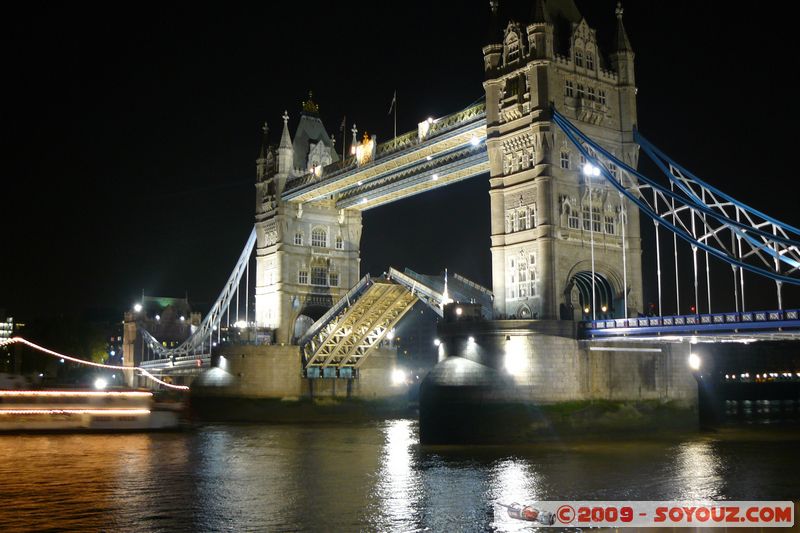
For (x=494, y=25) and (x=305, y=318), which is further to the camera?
(x=305, y=318)

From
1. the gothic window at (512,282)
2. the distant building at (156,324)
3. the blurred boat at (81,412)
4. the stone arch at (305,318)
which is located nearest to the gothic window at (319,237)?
the stone arch at (305,318)

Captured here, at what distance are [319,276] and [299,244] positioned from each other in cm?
281

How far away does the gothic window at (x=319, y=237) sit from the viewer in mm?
65562

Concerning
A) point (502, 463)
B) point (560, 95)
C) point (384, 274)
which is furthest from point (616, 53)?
point (502, 463)

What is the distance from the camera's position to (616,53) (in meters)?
44.7

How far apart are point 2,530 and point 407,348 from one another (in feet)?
286

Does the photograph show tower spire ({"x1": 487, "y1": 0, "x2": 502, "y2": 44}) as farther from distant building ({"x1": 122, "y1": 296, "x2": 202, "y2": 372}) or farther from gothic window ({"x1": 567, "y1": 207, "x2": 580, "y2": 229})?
distant building ({"x1": 122, "y1": 296, "x2": 202, "y2": 372})

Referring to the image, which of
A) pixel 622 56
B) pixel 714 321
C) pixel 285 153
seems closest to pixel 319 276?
pixel 285 153

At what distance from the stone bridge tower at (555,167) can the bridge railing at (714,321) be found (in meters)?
3.12

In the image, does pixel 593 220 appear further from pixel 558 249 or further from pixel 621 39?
pixel 621 39

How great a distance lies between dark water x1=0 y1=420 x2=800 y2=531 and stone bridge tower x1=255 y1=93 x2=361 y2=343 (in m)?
23.0

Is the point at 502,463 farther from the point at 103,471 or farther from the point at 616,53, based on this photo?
the point at 616,53

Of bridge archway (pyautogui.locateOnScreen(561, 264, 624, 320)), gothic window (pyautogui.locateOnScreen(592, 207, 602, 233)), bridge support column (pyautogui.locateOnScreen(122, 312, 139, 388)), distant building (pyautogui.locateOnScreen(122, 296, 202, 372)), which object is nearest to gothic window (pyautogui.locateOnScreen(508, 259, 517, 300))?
bridge archway (pyautogui.locateOnScreen(561, 264, 624, 320))

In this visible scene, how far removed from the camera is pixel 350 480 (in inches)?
1100
